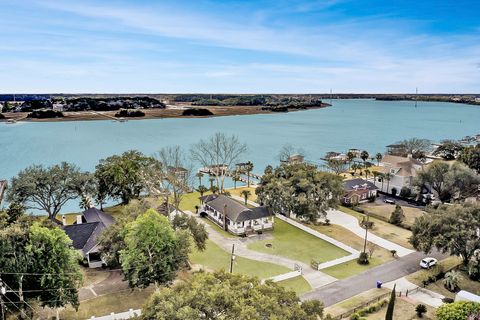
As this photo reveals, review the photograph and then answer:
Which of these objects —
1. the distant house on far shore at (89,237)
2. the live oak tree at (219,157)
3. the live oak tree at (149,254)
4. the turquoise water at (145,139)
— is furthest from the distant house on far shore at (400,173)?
the distant house on far shore at (89,237)

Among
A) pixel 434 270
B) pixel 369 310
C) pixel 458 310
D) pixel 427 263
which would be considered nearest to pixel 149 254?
pixel 369 310

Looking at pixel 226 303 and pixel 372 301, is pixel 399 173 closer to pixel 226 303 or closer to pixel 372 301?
pixel 372 301

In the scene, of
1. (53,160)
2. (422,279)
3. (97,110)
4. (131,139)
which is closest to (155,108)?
(97,110)

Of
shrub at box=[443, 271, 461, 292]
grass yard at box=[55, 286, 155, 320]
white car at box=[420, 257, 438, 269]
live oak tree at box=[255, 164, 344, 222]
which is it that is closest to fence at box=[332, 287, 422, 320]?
shrub at box=[443, 271, 461, 292]

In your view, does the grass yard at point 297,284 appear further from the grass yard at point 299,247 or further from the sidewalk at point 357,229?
the sidewalk at point 357,229

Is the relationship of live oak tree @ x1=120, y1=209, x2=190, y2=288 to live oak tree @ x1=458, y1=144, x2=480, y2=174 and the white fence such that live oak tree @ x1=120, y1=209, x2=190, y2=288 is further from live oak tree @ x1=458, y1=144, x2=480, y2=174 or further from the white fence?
live oak tree @ x1=458, y1=144, x2=480, y2=174

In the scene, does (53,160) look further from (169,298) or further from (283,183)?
(169,298)
